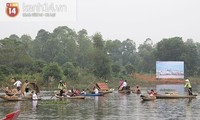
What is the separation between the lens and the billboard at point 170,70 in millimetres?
75000

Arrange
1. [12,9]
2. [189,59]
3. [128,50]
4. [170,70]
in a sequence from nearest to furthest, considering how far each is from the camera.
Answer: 1. [12,9]
2. [170,70]
3. [189,59]
4. [128,50]

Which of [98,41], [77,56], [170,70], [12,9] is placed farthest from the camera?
Answer: [77,56]

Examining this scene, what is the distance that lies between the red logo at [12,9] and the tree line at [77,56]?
21.0m

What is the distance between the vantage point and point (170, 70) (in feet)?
247

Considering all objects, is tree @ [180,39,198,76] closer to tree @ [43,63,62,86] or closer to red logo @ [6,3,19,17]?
tree @ [43,63,62,86]

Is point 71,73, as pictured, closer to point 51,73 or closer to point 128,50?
point 51,73

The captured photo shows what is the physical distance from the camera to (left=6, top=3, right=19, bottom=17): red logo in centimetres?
2956

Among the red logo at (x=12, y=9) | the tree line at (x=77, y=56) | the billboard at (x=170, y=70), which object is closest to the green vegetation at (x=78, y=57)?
the tree line at (x=77, y=56)

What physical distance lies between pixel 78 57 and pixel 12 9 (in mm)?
59078

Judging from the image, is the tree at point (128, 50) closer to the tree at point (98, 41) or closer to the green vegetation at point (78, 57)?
the green vegetation at point (78, 57)

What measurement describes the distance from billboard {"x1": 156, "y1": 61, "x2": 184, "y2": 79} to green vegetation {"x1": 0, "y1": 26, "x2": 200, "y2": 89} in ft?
20.0

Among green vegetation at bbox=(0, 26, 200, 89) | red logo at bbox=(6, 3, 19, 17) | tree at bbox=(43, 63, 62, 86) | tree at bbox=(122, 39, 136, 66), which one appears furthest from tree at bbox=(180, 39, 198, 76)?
red logo at bbox=(6, 3, 19, 17)

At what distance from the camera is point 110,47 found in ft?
282

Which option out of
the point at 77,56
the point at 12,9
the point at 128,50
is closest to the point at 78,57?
the point at 77,56
